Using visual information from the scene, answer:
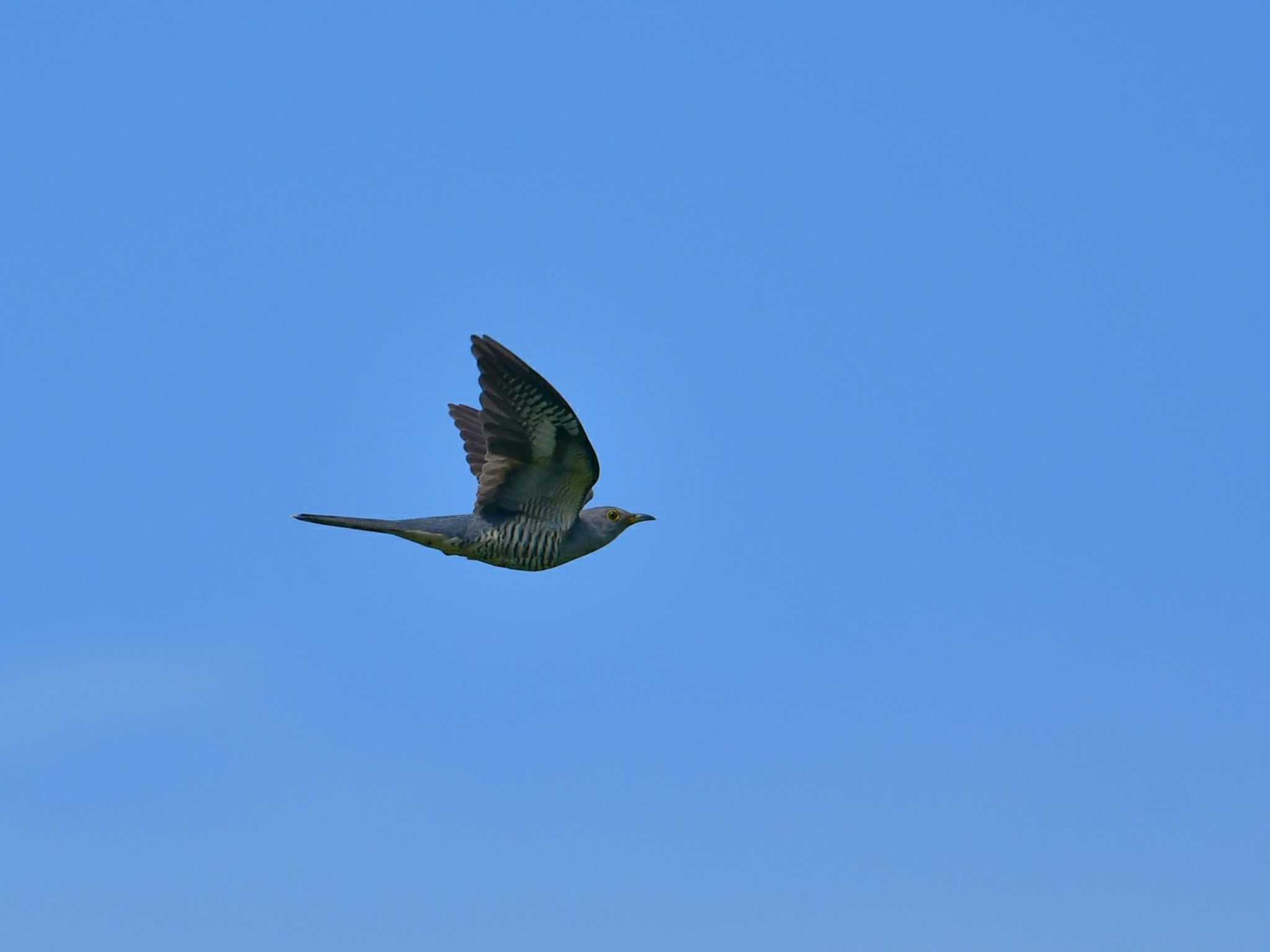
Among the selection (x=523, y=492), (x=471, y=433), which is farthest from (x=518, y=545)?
(x=471, y=433)

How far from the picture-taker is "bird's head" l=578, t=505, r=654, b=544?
56.0ft

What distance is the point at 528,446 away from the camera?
16031mm

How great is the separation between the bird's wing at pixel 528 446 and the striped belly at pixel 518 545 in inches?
3.9

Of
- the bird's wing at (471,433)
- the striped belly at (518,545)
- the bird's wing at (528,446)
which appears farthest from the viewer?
Answer: the bird's wing at (471,433)

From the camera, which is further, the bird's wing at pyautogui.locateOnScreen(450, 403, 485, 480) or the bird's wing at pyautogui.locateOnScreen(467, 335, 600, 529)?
the bird's wing at pyautogui.locateOnScreen(450, 403, 485, 480)

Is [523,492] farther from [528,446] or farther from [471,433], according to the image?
[471,433]

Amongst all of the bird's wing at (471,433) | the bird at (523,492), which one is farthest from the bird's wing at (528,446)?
the bird's wing at (471,433)

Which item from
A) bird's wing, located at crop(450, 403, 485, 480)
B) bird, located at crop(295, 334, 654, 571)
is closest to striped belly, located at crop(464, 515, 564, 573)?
bird, located at crop(295, 334, 654, 571)

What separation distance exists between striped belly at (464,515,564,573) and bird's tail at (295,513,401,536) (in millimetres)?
695

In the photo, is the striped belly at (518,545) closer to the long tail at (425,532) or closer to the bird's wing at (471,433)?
the long tail at (425,532)

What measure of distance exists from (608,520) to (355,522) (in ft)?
7.87

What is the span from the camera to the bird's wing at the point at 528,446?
15430mm

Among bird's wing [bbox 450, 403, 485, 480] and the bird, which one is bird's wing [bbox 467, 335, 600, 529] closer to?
the bird

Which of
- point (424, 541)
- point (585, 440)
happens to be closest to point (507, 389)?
point (585, 440)
